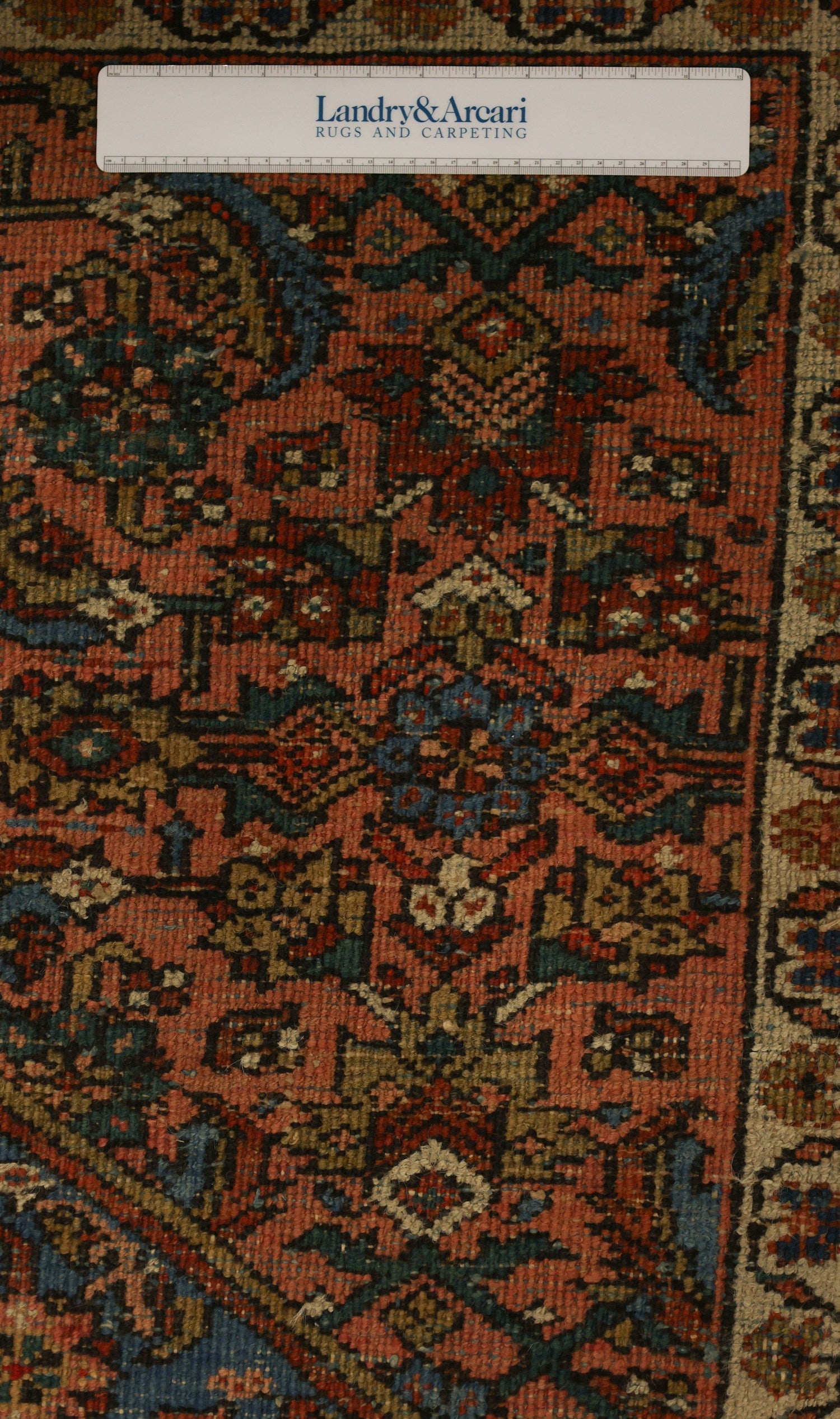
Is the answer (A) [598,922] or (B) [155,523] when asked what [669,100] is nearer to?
(B) [155,523]

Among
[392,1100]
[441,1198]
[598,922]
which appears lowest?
[441,1198]

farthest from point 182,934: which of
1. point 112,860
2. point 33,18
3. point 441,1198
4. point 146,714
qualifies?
point 33,18

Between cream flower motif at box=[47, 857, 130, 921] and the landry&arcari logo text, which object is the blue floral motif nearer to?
cream flower motif at box=[47, 857, 130, 921]

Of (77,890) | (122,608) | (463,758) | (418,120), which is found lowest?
(77,890)

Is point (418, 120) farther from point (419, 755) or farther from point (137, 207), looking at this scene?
point (419, 755)

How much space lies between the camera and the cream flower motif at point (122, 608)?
3.87 feet

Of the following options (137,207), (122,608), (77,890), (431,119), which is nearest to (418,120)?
(431,119)

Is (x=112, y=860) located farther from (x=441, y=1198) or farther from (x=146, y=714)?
(x=441, y=1198)

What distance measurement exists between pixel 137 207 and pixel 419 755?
778 mm

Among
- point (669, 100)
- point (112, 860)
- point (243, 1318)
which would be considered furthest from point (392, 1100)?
point (669, 100)

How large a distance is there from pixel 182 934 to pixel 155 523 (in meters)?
0.52

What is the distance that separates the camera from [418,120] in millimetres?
1165

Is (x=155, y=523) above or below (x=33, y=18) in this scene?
below

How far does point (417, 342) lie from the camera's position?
1175 millimetres
